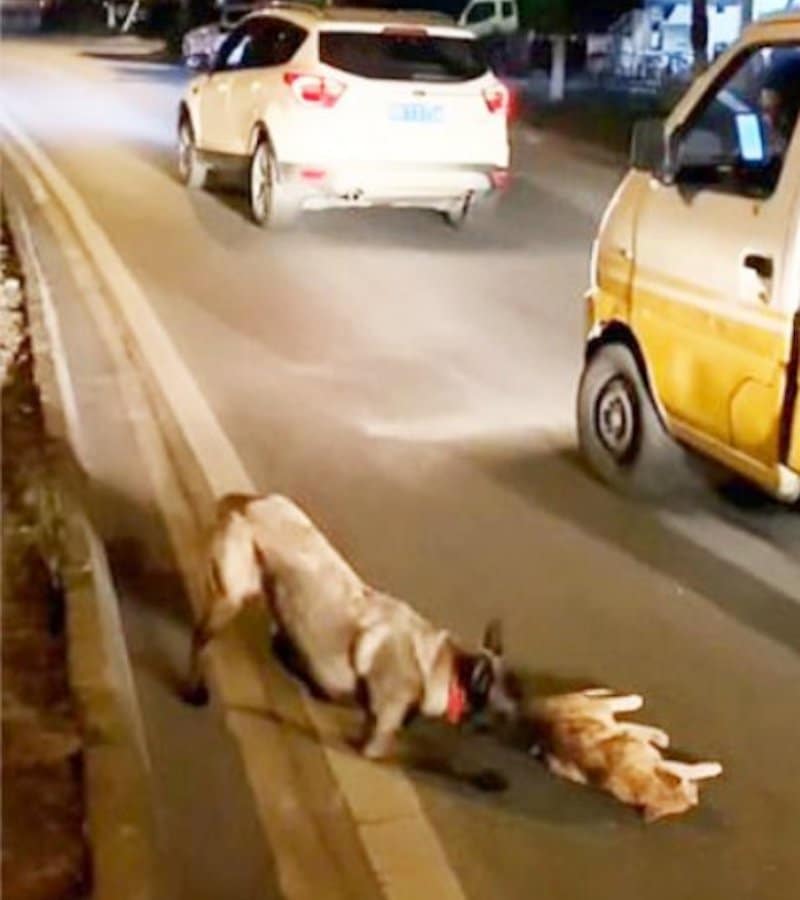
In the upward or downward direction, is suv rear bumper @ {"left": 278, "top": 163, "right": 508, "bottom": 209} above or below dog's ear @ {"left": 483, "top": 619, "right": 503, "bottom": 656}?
below

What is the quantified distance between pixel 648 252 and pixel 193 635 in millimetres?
2621

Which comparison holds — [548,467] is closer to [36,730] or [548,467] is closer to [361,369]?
[361,369]

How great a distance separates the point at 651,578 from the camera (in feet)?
22.3

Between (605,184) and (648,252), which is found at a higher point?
(648,252)

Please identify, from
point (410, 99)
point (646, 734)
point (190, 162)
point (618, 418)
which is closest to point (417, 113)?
point (410, 99)

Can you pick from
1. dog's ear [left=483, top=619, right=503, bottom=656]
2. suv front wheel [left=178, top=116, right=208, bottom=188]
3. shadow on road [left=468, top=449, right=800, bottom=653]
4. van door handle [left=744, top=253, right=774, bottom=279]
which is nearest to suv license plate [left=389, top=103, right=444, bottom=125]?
suv front wheel [left=178, top=116, right=208, bottom=188]

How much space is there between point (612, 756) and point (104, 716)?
1.38 m

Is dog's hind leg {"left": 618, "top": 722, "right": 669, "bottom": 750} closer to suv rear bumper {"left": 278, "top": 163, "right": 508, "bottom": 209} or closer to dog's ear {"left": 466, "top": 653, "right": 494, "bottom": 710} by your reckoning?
dog's ear {"left": 466, "top": 653, "right": 494, "bottom": 710}

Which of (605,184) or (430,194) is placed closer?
(430,194)

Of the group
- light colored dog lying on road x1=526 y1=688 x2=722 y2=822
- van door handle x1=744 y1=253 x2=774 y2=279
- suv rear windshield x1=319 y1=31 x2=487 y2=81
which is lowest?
light colored dog lying on road x1=526 y1=688 x2=722 y2=822

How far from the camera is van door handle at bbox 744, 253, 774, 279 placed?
6375 millimetres

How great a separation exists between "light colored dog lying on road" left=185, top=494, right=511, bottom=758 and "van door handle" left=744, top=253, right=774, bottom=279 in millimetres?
1741

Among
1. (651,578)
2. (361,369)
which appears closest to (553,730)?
(651,578)

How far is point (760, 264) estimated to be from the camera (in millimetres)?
6441
